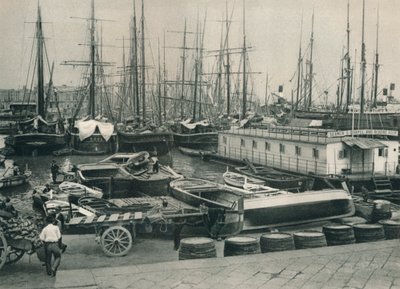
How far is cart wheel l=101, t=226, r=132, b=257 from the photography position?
432 inches

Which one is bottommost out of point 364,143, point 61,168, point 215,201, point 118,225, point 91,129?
point 61,168

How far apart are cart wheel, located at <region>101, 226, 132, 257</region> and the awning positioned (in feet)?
48.1

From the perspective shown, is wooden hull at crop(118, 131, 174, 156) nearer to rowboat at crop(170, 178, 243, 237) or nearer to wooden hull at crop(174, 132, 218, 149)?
wooden hull at crop(174, 132, 218, 149)

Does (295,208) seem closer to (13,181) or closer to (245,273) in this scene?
(245,273)

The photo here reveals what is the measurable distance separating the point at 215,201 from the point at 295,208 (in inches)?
110

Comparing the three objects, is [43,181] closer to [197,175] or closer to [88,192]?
[197,175]

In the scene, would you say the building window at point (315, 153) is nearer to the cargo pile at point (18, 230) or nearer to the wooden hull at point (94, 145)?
the cargo pile at point (18, 230)

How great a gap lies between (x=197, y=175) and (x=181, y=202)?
1596 cm

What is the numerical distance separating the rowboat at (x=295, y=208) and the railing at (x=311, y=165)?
26.4 feet

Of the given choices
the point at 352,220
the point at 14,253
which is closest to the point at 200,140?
the point at 352,220

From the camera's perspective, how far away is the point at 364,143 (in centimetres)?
2317

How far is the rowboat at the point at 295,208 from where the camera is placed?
47.7 ft

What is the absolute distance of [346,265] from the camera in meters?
8.96

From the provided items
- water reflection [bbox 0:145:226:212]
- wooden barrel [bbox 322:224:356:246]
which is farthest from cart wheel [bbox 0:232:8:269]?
water reflection [bbox 0:145:226:212]
